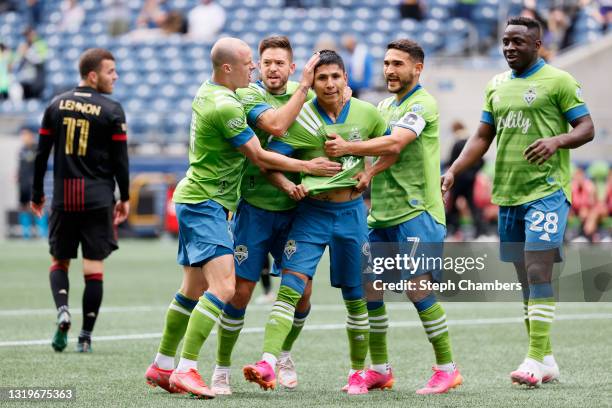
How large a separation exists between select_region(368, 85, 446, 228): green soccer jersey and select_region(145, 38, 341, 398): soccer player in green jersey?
549 mm

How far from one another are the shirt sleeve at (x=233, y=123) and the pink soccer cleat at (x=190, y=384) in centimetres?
131

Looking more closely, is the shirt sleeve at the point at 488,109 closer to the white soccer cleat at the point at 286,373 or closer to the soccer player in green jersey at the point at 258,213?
the soccer player in green jersey at the point at 258,213

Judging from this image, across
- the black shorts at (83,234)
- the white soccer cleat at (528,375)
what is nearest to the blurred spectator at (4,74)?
the black shorts at (83,234)

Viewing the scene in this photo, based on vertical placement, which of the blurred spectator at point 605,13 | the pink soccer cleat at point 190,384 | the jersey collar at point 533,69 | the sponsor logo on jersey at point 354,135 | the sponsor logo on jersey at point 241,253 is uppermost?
the blurred spectator at point 605,13

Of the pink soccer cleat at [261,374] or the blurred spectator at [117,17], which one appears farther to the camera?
the blurred spectator at [117,17]

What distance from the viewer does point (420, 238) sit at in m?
7.45

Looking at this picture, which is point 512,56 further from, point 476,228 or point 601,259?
point 476,228

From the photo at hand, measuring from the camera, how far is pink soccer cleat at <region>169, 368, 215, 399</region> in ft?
22.0

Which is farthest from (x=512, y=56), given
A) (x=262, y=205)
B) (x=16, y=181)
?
(x=16, y=181)

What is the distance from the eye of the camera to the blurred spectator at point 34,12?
31592mm

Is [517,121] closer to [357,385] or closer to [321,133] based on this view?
[321,133]

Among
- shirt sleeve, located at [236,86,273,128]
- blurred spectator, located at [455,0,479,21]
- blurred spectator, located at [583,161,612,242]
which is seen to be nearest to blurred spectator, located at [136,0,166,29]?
blurred spectator, located at [455,0,479,21]

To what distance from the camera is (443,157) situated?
78.0 ft

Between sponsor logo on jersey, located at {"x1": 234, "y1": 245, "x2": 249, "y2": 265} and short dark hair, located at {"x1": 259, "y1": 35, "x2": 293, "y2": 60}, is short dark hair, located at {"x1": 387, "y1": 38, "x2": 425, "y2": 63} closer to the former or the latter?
short dark hair, located at {"x1": 259, "y1": 35, "x2": 293, "y2": 60}
